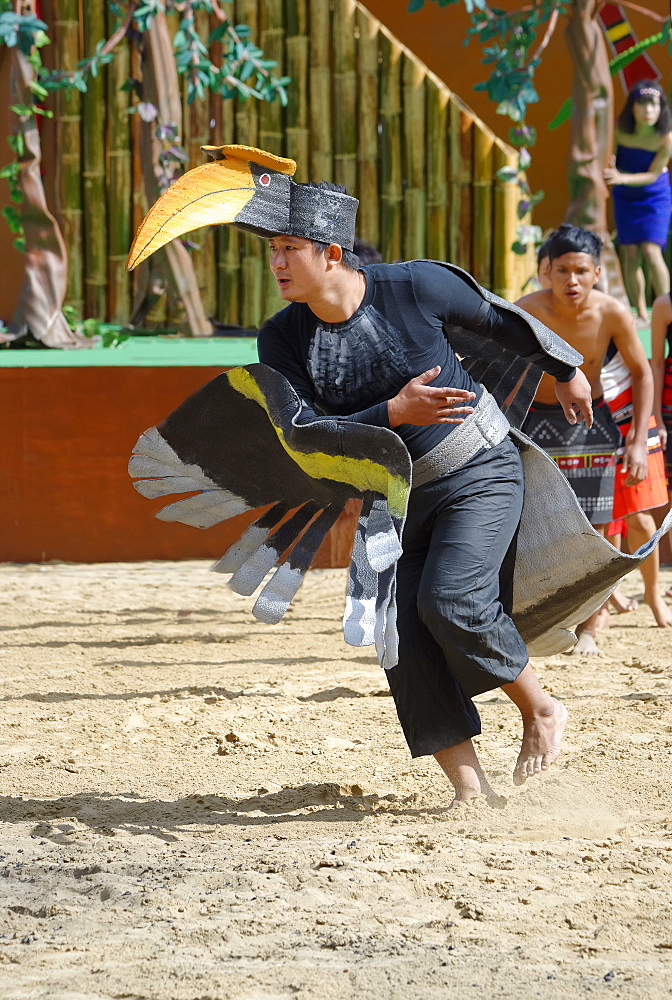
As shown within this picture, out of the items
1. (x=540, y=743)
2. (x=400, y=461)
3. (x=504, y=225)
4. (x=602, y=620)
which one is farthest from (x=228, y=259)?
(x=540, y=743)

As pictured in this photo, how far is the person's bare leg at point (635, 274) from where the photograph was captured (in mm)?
8695

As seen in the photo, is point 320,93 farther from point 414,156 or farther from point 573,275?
point 573,275

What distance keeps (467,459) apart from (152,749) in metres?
1.54

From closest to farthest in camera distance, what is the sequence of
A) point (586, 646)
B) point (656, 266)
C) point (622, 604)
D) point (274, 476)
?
point (274, 476) < point (586, 646) < point (622, 604) < point (656, 266)

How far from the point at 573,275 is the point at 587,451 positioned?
29.9 inches

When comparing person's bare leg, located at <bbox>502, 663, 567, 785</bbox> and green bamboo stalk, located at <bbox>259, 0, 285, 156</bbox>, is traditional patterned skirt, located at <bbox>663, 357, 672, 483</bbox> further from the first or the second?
green bamboo stalk, located at <bbox>259, 0, 285, 156</bbox>

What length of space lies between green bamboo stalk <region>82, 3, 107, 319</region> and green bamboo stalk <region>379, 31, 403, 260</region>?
71.3 inches

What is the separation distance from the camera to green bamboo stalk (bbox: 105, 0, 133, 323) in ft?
26.1

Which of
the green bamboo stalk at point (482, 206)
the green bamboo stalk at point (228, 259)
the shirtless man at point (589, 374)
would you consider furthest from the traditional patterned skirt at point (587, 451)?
the green bamboo stalk at point (228, 259)

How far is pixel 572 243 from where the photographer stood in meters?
4.75

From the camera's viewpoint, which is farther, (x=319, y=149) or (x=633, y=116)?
(x=633, y=116)

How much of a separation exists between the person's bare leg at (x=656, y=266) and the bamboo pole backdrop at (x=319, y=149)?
1.09 m

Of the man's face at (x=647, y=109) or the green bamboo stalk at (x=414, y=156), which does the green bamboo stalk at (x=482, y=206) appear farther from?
the man's face at (x=647, y=109)

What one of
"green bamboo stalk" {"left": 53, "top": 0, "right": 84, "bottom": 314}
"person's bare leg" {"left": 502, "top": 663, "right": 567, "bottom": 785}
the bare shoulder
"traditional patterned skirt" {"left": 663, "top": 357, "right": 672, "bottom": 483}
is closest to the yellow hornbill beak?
"person's bare leg" {"left": 502, "top": 663, "right": 567, "bottom": 785}
